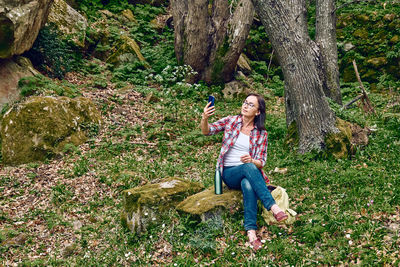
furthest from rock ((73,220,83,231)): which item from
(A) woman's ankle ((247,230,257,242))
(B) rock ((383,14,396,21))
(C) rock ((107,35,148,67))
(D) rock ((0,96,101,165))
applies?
(B) rock ((383,14,396,21))

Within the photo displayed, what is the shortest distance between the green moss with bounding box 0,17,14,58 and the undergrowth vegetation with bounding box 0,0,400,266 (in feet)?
3.28

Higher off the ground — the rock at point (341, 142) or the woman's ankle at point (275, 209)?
the rock at point (341, 142)

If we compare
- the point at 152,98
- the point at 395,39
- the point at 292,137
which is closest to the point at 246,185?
the point at 292,137

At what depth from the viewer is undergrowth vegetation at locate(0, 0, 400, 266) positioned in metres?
4.11

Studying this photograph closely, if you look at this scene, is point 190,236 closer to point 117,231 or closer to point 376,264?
point 117,231

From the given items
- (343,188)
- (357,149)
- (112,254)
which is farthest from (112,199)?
(357,149)

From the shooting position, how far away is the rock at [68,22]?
40.3ft

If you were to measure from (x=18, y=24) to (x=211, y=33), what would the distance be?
245 inches

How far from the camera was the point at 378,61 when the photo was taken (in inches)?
496

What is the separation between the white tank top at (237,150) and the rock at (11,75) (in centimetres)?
641

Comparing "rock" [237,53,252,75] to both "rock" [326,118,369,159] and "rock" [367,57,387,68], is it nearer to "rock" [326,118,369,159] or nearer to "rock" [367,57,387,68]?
"rock" [367,57,387,68]

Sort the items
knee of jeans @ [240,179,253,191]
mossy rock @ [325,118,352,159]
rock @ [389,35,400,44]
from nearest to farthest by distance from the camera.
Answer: knee of jeans @ [240,179,253,191] < mossy rock @ [325,118,352,159] < rock @ [389,35,400,44]

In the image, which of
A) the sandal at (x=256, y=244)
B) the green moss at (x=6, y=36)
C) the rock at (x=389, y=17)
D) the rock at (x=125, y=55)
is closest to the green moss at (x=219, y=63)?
the rock at (x=125, y=55)

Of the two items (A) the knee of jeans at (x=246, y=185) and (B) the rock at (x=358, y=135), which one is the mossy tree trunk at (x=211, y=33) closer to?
(B) the rock at (x=358, y=135)
